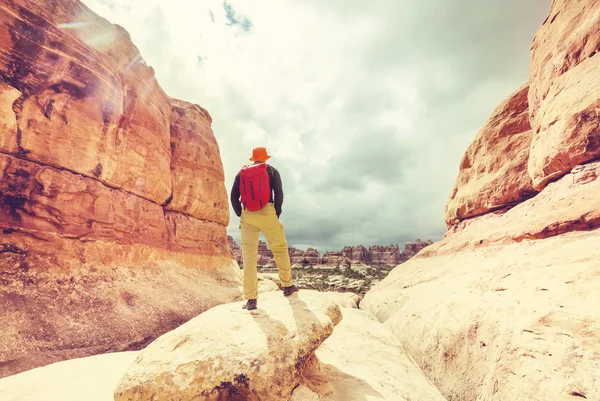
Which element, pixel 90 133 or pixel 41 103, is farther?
pixel 90 133

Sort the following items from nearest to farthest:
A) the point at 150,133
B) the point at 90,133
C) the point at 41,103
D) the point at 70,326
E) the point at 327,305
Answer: the point at 327,305 < the point at 70,326 < the point at 41,103 < the point at 90,133 < the point at 150,133

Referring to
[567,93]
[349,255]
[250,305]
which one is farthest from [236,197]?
[349,255]

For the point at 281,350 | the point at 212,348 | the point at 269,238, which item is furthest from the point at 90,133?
the point at 281,350

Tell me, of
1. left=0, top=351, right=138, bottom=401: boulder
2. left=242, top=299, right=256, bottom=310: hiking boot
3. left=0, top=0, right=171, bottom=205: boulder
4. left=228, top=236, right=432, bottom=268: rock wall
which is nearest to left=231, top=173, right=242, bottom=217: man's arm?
left=242, top=299, right=256, bottom=310: hiking boot

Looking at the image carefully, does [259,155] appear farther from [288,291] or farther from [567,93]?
[567,93]

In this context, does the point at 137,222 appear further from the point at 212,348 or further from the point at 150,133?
the point at 212,348

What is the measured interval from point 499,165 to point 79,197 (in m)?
15.9

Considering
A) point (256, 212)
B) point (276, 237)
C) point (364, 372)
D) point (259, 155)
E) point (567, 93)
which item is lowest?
point (364, 372)

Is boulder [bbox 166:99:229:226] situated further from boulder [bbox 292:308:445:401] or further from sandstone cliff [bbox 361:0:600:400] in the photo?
boulder [bbox 292:308:445:401]

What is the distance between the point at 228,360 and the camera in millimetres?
3234

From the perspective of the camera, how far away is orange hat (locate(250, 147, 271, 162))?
5.26m

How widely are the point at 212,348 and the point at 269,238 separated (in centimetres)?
220

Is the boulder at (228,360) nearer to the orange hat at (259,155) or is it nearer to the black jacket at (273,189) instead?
the black jacket at (273,189)

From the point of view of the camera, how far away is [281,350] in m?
3.41
